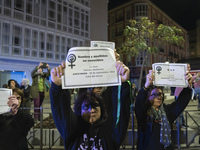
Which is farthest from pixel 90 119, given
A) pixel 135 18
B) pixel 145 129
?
pixel 135 18

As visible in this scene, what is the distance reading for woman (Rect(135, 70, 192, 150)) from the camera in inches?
99.5

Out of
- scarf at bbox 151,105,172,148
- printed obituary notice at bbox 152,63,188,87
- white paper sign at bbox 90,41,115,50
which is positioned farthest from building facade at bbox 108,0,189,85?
white paper sign at bbox 90,41,115,50

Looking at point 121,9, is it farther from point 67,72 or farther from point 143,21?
point 67,72

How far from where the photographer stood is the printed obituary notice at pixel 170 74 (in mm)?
2754

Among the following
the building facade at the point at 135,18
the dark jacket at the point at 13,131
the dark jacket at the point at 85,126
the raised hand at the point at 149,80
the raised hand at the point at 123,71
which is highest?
the building facade at the point at 135,18

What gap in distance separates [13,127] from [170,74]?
99.6 inches

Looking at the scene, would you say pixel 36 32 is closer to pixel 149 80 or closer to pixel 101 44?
pixel 101 44

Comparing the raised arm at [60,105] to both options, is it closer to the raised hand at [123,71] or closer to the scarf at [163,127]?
the raised hand at [123,71]

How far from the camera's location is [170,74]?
2.81 m

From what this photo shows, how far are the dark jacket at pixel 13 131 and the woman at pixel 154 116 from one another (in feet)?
5.57

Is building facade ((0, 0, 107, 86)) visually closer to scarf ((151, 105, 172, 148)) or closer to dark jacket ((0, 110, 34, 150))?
dark jacket ((0, 110, 34, 150))

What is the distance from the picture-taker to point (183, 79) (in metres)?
2.75

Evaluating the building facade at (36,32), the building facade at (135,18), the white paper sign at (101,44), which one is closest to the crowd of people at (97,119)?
the white paper sign at (101,44)

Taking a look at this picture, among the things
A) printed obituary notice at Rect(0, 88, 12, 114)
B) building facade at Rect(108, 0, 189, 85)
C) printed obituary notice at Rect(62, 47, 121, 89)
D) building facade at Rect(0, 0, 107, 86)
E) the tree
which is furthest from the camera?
building facade at Rect(108, 0, 189, 85)
